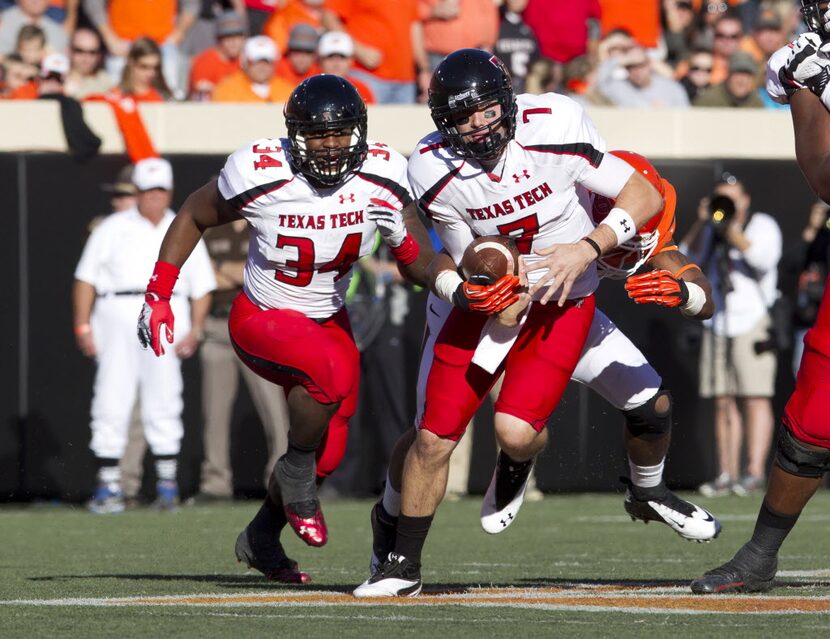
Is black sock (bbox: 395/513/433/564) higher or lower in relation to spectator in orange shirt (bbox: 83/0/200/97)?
lower

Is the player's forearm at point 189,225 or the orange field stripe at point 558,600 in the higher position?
the player's forearm at point 189,225

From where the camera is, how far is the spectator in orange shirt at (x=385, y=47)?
12242 millimetres

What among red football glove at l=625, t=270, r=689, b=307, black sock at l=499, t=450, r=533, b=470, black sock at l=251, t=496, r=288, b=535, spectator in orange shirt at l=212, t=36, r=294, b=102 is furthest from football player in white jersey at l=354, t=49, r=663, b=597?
spectator in orange shirt at l=212, t=36, r=294, b=102

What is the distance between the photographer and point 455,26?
12586mm

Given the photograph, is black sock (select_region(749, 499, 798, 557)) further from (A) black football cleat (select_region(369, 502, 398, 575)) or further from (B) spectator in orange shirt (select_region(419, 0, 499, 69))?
(B) spectator in orange shirt (select_region(419, 0, 499, 69))

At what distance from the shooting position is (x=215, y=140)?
1133 cm

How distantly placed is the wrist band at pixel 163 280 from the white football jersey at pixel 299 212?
34 centimetres

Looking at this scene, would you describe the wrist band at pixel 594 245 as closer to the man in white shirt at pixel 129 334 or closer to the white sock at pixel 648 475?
the white sock at pixel 648 475

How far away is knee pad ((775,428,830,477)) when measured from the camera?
5402 millimetres

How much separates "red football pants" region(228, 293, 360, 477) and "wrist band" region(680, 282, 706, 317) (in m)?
1.31

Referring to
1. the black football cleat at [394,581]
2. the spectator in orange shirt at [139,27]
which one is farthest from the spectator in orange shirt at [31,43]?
the black football cleat at [394,581]

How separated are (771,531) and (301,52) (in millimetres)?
7220

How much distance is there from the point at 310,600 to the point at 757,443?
22.0 ft

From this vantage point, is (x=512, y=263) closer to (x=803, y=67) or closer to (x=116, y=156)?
(x=803, y=67)
